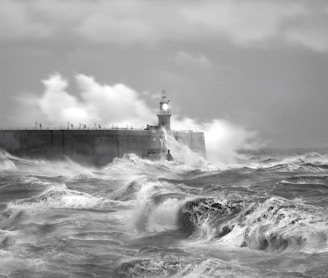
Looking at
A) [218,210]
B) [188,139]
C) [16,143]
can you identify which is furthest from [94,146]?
[218,210]

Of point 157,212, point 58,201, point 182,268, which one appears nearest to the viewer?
point 182,268

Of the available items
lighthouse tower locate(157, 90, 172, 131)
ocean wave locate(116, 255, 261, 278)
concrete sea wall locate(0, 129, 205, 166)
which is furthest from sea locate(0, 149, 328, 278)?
lighthouse tower locate(157, 90, 172, 131)

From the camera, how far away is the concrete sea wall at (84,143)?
3881 cm

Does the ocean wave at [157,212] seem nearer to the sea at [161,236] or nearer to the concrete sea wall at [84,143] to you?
the sea at [161,236]

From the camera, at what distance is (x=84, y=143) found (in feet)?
137

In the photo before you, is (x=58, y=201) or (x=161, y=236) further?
(x=58, y=201)

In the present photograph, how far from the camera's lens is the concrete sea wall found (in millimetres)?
38812

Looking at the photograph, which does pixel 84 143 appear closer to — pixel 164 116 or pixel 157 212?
pixel 164 116

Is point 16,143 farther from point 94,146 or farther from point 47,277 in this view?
point 47,277

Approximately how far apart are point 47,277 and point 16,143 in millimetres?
31318

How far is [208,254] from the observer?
10.4 m

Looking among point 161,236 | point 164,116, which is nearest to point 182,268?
point 161,236

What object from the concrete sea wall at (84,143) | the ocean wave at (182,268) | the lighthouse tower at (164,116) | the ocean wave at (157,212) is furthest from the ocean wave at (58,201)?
the lighthouse tower at (164,116)

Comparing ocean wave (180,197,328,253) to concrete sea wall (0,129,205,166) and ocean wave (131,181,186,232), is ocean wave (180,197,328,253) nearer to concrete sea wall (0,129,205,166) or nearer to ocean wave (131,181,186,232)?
ocean wave (131,181,186,232)
